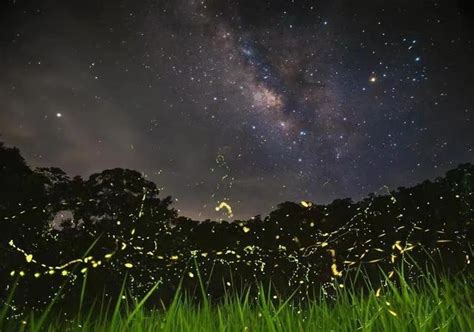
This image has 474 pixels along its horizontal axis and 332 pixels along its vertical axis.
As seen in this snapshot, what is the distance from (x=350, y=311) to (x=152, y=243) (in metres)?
10.6

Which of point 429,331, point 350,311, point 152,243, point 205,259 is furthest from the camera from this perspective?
point 205,259

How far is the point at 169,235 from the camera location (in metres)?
14.0

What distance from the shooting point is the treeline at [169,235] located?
462 inches

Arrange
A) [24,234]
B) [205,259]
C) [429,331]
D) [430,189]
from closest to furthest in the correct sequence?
[429,331] → [24,234] → [430,189] → [205,259]

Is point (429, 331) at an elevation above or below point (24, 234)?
below

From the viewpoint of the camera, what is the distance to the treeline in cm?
1173

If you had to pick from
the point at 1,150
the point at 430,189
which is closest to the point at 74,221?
the point at 1,150

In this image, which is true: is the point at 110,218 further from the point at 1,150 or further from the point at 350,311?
the point at 350,311

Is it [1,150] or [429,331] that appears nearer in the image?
[429,331]

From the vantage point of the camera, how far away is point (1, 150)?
1245cm

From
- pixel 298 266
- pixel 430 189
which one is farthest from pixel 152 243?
pixel 430 189

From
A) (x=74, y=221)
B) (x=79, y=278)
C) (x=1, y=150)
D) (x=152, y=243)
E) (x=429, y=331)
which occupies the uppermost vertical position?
(x=1, y=150)

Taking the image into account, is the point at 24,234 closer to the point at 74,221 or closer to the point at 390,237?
the point at 74,221

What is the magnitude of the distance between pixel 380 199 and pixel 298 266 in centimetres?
403
